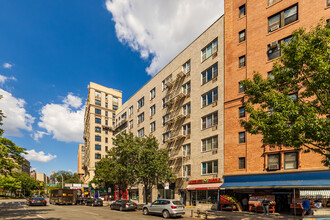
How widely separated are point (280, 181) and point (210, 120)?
39.0 ft

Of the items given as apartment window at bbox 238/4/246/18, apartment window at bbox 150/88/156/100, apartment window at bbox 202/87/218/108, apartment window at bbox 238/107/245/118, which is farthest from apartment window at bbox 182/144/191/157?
apartment window at bbox 238/4/246/18

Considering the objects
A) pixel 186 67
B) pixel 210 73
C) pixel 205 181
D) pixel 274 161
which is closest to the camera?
pixel 274 161

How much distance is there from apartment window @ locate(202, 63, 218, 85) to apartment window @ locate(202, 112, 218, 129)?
16.0 feet

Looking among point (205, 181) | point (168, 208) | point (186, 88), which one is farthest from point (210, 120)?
point (168, 208)

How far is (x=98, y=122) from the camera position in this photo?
90.5 m

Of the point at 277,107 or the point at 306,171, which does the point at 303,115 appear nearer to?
the point at 277,107

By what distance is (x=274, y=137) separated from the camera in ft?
46.1

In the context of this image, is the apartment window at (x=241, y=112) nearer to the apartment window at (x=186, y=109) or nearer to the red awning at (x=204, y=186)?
the red awning at (x=204, y=186)

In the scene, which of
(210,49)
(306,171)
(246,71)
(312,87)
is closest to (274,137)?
(312,87)

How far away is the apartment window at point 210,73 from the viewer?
32750 mm

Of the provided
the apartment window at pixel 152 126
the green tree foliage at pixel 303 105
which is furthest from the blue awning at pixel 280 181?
the apartment window at pixel 152 126

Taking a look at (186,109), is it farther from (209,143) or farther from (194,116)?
(209,143)

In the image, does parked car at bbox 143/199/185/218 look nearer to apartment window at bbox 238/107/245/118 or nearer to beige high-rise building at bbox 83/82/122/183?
apartment window at bbox 238/107/245/118

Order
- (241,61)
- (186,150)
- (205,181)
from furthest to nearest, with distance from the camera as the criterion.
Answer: (186,150) < (205,181) < (241,61)
